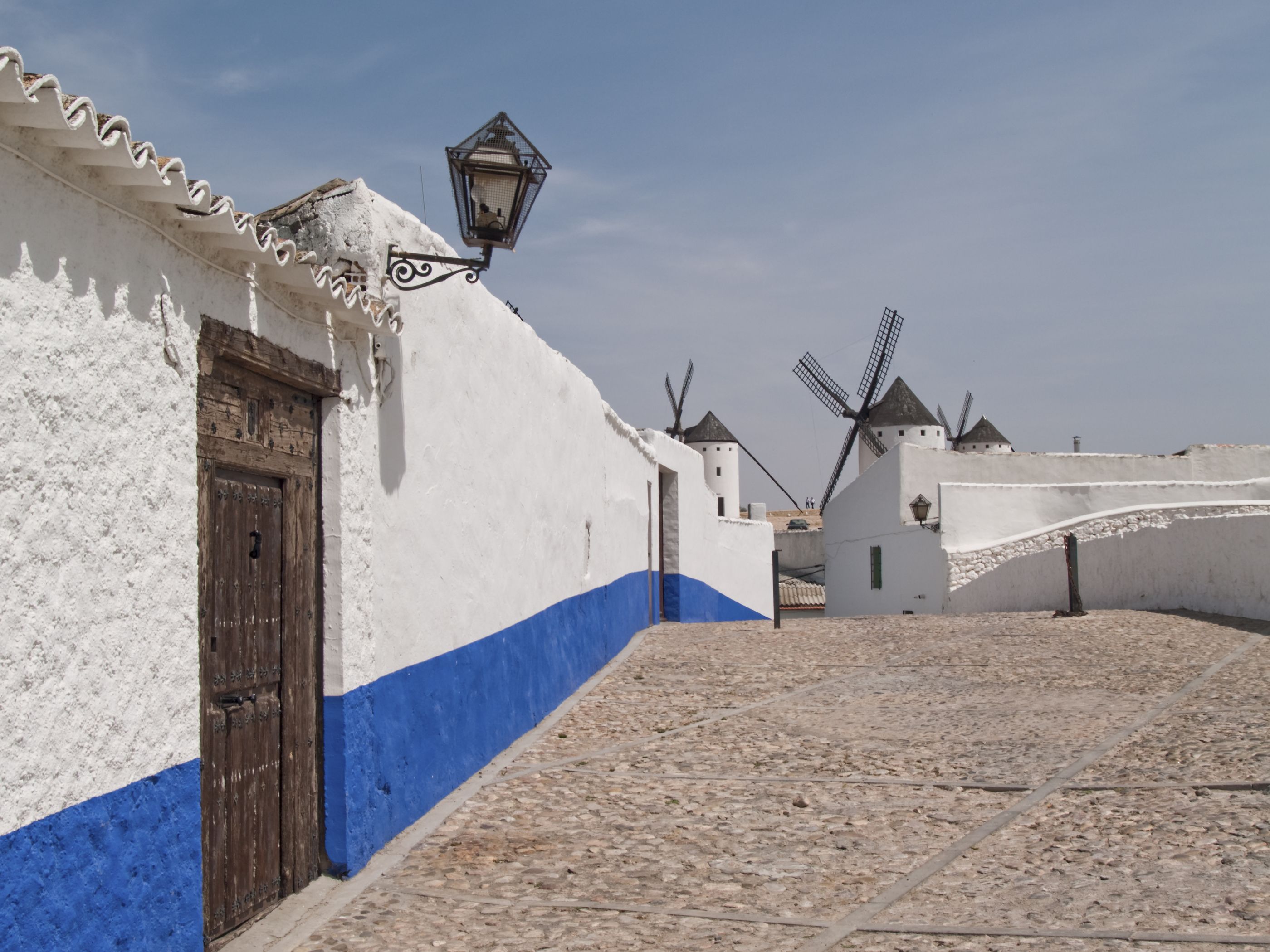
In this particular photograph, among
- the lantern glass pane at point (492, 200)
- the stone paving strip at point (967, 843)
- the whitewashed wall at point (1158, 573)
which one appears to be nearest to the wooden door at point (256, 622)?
the lantern glass pane at point (492, 200)

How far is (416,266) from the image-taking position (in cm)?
508

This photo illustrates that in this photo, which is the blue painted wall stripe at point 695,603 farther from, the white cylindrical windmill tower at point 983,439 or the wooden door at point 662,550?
the white cylindrical windmill tower at point 983,439

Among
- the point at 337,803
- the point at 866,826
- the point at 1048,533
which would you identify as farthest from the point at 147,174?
the point at 1048,533

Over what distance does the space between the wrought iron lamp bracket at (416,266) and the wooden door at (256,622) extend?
0.73 m

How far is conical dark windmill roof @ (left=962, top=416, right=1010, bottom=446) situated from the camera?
50.0 meters

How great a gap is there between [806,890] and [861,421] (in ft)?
130

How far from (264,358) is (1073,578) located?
12391 millimetres

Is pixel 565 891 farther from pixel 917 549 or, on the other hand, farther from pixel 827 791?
pixel 917 549

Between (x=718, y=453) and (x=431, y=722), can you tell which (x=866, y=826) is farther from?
(x=718, y=453)

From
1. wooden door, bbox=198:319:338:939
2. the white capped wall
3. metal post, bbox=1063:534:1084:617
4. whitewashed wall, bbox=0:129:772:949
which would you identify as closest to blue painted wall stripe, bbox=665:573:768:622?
metal post, bbox=1063:534:1084:617

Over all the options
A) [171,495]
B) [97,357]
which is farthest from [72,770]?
[97,357]

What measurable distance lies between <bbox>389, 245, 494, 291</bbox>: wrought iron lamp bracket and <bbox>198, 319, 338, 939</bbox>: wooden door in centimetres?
73

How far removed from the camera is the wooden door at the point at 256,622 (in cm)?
363

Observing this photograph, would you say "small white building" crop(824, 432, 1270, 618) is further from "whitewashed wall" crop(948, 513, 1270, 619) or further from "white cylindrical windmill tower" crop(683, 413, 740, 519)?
"white cylindrical windmill tower" crop(683, 413, 740, 519)
